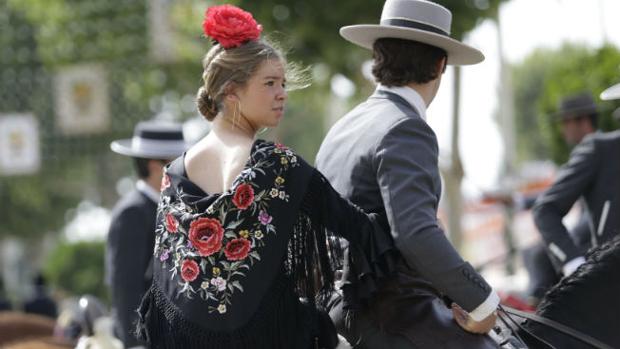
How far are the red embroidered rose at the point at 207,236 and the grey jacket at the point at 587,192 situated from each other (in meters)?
2.69

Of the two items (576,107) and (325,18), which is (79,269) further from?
(576,107)

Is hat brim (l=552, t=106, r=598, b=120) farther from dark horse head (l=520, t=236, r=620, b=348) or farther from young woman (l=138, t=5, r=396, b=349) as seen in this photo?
young woman (l=138, t=5, r=396, b=349)

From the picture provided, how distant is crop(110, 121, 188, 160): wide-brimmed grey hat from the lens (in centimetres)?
753

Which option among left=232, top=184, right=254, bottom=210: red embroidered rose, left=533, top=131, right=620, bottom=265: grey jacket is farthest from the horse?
left=533, top=131, right=620, bottom=265: grey jacket

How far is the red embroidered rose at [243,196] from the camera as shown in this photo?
421 cm

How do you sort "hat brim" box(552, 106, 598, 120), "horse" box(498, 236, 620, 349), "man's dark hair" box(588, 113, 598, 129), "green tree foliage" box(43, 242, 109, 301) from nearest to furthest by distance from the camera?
"horse" box(498, 236, 620, 349)
"hat brim" box(552, 106, 598, 120)
"man's dark hair" box(588, 113, 598, 129)
"green tree foliage" box(43, 242, 109, 301)

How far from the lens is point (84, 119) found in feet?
86.9

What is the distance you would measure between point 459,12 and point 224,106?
32.5 feet

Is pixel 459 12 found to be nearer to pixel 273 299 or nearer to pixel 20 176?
pixel 273 299

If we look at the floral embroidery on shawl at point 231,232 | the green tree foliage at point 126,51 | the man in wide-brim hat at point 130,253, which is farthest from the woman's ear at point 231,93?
the green tree foliage at point 126,51

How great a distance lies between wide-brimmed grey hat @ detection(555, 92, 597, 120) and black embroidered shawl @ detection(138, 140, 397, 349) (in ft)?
15.2

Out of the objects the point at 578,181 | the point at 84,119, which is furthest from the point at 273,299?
the point at 84,119

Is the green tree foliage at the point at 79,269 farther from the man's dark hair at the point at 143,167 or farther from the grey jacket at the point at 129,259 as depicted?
the grey jacket at the point at 129,259

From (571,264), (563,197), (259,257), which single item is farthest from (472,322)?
(563,197)
